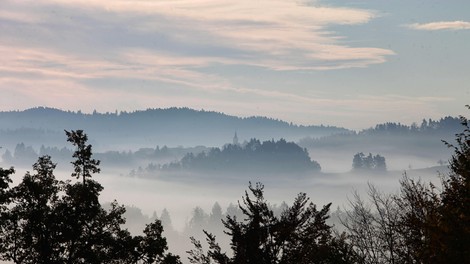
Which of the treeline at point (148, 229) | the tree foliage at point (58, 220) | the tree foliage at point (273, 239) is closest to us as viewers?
the tree foliage at point (273, 239)

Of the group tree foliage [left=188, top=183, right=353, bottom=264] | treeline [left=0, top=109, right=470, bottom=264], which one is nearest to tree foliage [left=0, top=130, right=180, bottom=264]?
treeline [left=0, top=109, right=470, bottom=264]

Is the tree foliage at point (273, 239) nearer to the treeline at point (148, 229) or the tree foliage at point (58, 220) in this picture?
the treeline at point (148, 229)

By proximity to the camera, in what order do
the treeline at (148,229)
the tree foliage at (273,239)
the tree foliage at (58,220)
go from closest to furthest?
the tree foliage at (273,239) → the treeline at (148,229) → the tree foliage at (58,220)

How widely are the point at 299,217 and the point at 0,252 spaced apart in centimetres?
1192

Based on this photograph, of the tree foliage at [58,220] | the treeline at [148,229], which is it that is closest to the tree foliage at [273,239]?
the treeline at [148,229]

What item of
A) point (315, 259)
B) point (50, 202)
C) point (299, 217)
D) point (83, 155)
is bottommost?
point (315, 259)

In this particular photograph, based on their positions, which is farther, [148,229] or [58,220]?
[148,229]

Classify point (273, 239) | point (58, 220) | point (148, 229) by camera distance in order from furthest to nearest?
point (148, 229), point (58, 220), point (273, 239)

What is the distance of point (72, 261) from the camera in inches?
974

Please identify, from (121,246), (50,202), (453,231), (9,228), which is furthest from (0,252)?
(453,231)

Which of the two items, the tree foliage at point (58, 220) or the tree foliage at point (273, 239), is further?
the tree foliage at point (58, 220)

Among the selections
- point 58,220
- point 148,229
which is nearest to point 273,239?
point 148,229

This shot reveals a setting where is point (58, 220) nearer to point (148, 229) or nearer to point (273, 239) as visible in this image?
point (148, 229)

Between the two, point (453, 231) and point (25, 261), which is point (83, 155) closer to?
point (25, 261)
